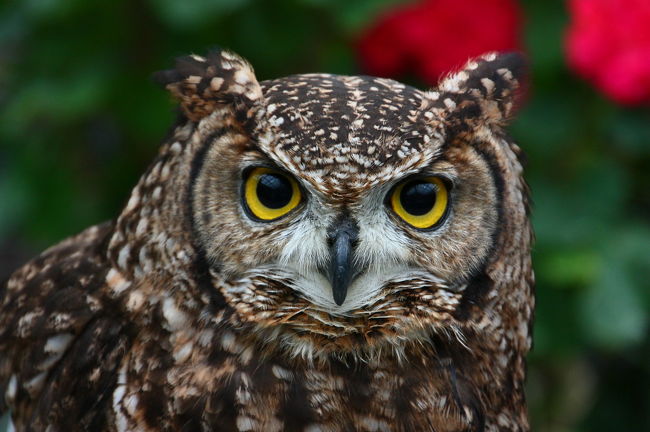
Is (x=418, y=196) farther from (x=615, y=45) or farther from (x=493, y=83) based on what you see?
(x=615, y=45)

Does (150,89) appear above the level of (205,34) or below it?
below

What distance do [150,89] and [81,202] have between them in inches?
17.6

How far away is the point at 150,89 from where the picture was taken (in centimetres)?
326

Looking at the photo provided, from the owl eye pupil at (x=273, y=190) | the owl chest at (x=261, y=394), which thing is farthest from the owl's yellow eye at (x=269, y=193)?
the owl chest at (x=261, y=394)

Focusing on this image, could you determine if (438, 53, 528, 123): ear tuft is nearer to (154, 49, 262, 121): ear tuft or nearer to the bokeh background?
(154, 49, 262, 121): ear tuft

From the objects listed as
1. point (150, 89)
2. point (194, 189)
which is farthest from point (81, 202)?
point (194, 189)

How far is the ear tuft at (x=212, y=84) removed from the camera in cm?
200

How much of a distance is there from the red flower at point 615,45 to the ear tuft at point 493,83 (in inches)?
27.0

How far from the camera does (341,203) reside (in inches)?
76.1

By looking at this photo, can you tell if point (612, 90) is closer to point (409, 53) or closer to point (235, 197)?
point (409, 53)

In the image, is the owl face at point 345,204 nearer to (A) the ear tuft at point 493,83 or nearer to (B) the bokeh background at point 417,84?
(A) the ear tuft at point 493,83

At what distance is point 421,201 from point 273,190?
275mm

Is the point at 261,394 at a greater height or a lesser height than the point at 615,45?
lesser

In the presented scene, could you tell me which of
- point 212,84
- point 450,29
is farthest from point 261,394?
point 450,29
